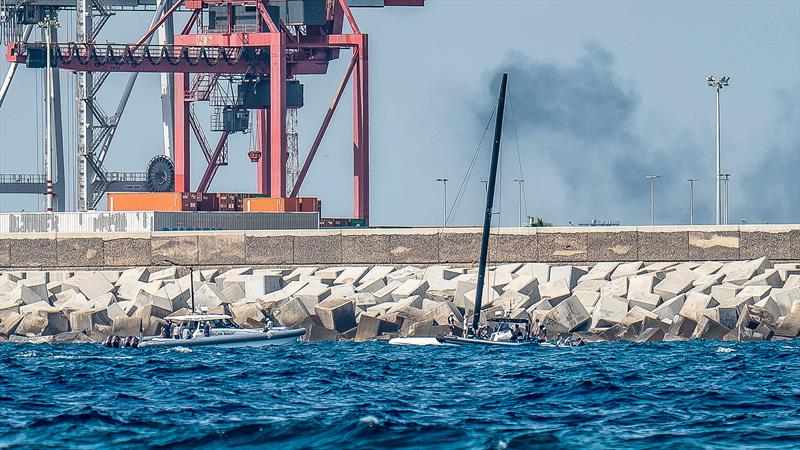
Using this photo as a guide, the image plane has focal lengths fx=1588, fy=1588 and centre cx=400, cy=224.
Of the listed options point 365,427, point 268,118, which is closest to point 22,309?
point 365,427

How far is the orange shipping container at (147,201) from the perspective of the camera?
8269cm

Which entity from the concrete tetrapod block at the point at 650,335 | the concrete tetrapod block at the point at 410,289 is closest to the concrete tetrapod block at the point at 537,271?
the concrete tetrapod block at the point at 410,289

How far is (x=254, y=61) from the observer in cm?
9194

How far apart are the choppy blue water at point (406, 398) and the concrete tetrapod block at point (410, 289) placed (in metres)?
10.0

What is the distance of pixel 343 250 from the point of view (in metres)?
67.0

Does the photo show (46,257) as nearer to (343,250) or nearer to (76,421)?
(343,250)

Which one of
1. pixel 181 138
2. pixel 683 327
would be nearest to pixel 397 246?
pixel 683 327

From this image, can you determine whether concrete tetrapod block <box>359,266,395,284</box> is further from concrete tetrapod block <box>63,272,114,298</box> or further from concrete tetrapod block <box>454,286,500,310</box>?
concrete tetrapod block <box>63,272,114,298</box>

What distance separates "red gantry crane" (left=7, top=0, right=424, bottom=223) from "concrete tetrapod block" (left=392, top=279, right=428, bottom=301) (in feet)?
89.4

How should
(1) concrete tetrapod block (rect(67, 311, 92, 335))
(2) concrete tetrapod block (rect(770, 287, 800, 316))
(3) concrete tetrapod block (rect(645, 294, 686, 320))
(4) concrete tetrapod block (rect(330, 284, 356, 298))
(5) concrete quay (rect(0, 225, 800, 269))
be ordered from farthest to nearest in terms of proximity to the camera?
(5) concrete quay (rect(0, 225, 800, 269))
(4) concrete tetrapod block (rect(330, 284, 356, 298))
(1) concrete tetrapod block (rect(67, 311, 92, 335))
(2) concrete tetrapod block (rect(770, 287, 800, 316))
(3) concrete tetrapod block (rect(645, 294, 686, 320))

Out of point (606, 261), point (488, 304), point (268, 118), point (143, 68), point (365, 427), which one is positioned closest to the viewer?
point (365, 427)

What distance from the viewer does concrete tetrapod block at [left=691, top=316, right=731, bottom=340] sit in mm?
56094

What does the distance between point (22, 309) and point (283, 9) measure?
38.0 metres

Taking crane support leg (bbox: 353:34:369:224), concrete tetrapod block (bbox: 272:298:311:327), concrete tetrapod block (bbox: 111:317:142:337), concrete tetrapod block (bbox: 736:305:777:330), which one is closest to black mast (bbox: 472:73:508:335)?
concrete tetrapod block (bbox: 272:298:311:327)
